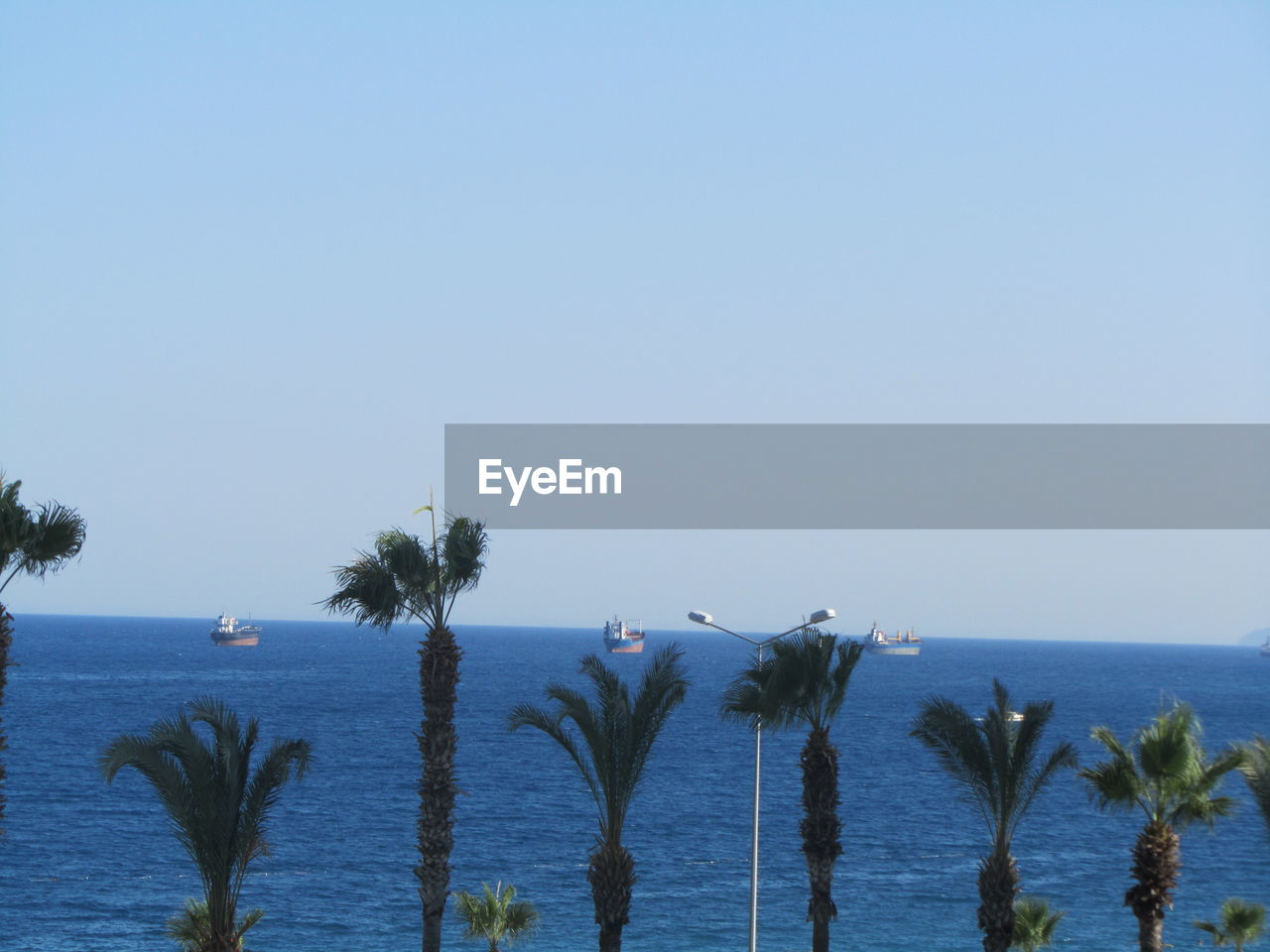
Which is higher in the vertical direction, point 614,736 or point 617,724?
point 617,724

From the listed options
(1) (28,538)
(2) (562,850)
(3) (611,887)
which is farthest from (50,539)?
(2) (562,850)

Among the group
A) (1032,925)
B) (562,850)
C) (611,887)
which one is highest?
(611,887)

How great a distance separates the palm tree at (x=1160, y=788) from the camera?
24109 millimetres

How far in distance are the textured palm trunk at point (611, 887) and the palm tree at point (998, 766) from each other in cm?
701

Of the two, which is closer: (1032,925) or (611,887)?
(611,887)

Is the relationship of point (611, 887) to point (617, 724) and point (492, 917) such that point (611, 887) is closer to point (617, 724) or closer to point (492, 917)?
point (617, 724)

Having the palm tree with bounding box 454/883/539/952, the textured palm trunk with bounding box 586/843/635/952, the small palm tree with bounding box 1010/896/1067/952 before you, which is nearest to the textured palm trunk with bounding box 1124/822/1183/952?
the small palm tree with bounding box 1010/896/1067/952

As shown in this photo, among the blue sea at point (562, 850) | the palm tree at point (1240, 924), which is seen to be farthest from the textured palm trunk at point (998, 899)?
the palm tree at point (1240, 924)

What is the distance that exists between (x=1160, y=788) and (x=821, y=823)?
24.7ft

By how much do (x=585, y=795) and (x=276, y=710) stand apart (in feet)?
190

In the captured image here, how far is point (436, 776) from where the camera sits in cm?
2741

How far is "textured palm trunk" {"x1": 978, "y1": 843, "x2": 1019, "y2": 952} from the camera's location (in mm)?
27328

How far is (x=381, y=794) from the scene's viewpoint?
284ft

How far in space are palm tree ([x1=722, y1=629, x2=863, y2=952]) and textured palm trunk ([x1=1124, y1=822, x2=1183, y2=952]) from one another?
631 centimetres
